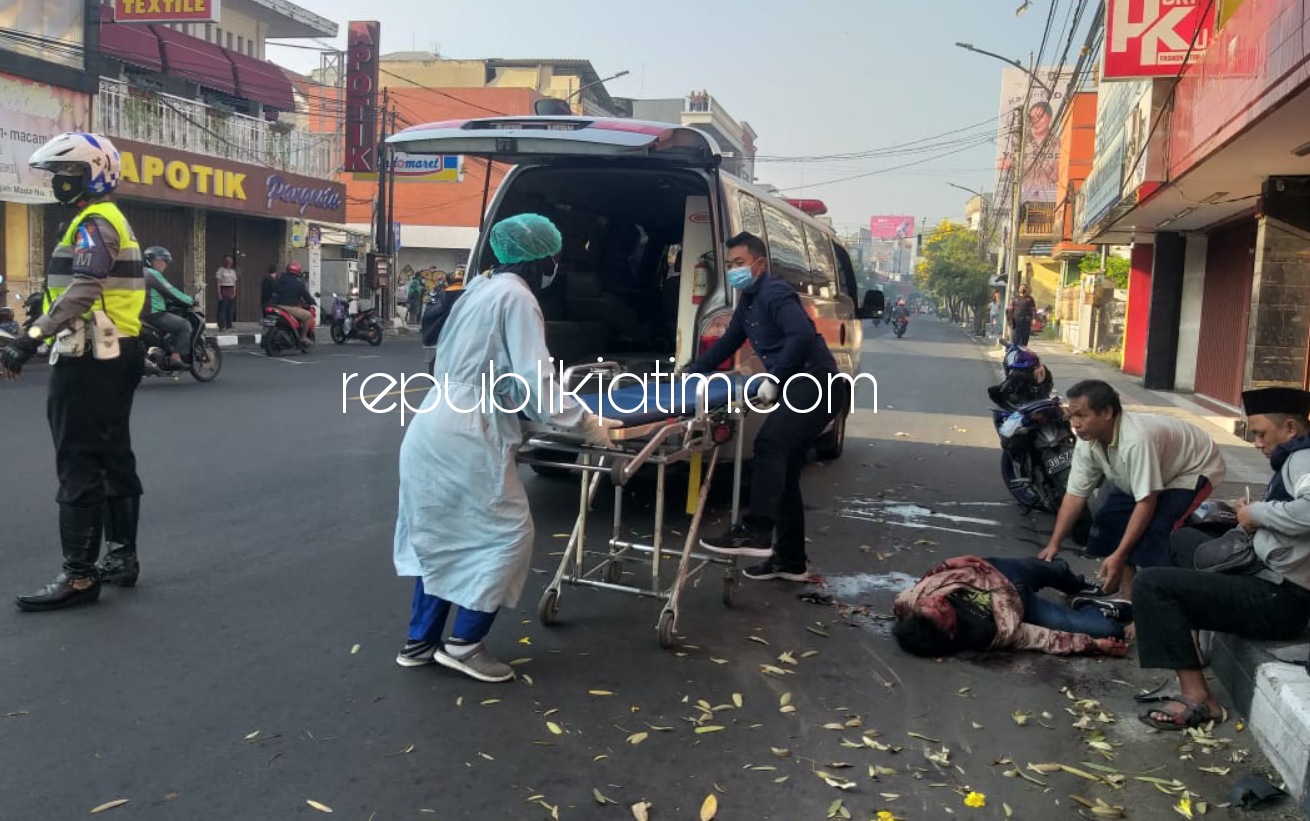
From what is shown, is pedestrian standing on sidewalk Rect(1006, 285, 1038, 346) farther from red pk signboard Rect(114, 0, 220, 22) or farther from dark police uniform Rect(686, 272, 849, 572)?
dark police uniform Rect(686, 272, 849, 572)

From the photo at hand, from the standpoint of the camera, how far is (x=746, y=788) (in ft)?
10.6

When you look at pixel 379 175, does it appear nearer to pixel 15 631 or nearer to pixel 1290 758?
pixel 15 631

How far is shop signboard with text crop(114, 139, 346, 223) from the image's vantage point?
2098cm

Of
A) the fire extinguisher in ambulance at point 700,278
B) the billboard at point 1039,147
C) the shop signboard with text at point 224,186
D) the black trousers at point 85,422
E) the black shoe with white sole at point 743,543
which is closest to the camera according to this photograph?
the black trousers at point 85,422

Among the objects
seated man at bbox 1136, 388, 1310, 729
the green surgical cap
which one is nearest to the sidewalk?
seated man at bbox 1136, 388, 1310, 729

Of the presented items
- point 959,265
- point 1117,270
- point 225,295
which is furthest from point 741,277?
point 959,265

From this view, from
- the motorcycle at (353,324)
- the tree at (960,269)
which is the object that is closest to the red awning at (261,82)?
the motorcycle at (353,324)

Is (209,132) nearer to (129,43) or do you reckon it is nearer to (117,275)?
(129,43)

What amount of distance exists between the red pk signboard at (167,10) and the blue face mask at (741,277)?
714 inches

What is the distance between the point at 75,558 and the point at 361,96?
25646 millimetres

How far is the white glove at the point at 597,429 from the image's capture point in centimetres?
402

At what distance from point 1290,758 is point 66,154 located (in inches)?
202

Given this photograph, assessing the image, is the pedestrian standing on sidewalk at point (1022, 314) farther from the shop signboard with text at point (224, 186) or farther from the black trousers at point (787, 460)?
the black trousers at point (787, 460)

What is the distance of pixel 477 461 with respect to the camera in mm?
3885
